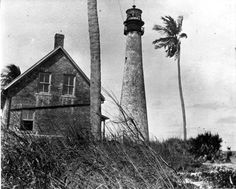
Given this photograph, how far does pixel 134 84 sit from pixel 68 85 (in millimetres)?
3778

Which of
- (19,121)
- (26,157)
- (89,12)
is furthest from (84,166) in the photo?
(89,12)

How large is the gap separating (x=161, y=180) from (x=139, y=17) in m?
17.8

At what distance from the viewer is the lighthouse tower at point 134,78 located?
1777 cm

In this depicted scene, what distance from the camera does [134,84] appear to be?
59.1ft

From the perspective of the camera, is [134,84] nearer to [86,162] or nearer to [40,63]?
[40,63]

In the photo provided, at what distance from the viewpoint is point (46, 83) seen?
17.7 metres

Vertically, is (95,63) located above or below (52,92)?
below

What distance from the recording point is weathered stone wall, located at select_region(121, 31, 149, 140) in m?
17.8

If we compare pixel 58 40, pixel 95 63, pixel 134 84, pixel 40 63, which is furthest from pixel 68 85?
pixel 95 63

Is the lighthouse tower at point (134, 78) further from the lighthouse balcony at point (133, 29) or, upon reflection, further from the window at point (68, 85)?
the window at point (68, 85)

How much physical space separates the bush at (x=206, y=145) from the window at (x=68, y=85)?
8.22 m

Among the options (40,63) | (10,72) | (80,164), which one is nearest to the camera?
(80,164)

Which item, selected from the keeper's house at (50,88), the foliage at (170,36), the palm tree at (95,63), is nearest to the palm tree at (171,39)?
the foliage at (170,36)

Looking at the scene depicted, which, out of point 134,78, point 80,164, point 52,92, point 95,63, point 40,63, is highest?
point 40,63
